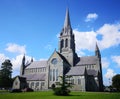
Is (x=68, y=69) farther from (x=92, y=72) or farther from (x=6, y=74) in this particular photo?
(x=6, y=74)

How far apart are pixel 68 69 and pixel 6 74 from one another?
38.3 meters

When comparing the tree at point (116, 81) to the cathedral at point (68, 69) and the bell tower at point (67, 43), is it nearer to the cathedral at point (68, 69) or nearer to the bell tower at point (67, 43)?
the cathedral at point (68, 69)

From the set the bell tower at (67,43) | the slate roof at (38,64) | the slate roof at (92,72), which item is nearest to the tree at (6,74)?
the slate roof at (38,64)

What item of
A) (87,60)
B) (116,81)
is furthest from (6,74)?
(116,81)

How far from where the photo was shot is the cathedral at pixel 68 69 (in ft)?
197

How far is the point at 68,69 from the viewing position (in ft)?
219

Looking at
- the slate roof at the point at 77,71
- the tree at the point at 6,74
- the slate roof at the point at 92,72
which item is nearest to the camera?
the slate roof at the point at 77,71

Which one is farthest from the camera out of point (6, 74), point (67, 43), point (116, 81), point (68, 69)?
point (6, 74)

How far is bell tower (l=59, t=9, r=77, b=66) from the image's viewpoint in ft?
238

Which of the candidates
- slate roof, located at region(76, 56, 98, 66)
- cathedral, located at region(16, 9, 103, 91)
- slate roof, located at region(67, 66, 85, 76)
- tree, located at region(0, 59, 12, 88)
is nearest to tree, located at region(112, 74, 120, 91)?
cathedral, located at region(16, 9, 103, 91)

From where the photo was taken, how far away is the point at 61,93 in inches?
1331

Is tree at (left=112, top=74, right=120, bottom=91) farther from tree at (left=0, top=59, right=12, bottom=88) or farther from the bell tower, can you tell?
tree at (left=0, top=59, right=12, bottom=88)

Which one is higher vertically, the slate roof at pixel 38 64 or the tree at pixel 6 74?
the slate roof at pixel 38 64

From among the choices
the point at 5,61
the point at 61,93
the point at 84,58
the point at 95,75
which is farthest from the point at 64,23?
the point at 61,93
